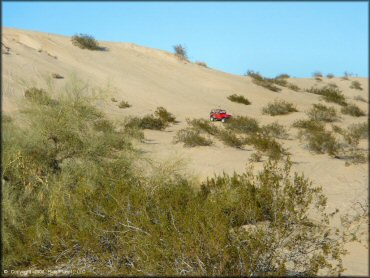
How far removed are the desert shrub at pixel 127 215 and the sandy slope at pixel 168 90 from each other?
4222mm

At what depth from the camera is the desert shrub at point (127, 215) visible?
173 inches

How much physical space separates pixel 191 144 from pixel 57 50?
64.9 ft

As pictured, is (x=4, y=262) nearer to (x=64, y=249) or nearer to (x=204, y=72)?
(x=64, y=249)

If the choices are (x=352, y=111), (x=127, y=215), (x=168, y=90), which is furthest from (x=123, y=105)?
(x=127, y=215)

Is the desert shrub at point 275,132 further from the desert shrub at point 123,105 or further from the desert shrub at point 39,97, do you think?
the desert shrub at point 39,97

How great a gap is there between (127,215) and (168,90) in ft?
80.4


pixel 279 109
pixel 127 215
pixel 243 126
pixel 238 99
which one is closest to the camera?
pixel 127 215

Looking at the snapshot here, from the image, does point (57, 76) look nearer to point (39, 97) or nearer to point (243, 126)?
point (243, 126)

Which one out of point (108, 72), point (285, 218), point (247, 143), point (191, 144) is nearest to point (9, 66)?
point (108, 72)

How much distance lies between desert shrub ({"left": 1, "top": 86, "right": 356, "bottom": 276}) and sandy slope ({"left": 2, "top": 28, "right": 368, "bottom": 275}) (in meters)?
4.22

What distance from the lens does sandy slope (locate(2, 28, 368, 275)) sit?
12797 millimetres

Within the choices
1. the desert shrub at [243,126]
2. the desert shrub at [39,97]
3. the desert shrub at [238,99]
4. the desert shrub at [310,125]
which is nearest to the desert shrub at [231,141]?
the desert shrub at [243,126]

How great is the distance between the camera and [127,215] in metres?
5.24

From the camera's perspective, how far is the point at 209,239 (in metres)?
4.27
